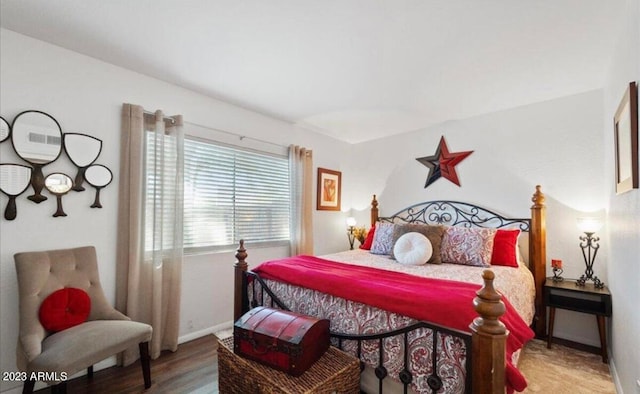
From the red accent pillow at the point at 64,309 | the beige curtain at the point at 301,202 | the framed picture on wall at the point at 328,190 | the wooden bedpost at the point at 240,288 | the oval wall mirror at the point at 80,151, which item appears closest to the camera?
the red accent pillow at the point at 64,309

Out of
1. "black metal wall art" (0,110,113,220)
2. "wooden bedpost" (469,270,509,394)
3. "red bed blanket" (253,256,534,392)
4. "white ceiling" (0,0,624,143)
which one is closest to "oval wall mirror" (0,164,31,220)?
"black metal wall art" (0,110,113,220)

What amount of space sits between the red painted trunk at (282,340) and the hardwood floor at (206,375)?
62 centimetres

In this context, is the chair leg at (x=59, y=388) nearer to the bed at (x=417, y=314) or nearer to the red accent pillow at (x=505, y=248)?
the bed at (x=417, y=314)

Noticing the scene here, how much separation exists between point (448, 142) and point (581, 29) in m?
1.85

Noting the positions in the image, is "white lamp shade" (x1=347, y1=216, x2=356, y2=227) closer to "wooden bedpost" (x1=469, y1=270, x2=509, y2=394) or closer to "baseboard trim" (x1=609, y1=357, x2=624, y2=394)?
"baseboard trim" (x1=609, y1=357, x2=624, y2=394)

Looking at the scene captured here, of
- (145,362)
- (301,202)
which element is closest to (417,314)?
(145,362)

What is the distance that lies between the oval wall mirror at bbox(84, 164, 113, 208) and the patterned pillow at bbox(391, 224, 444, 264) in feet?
8.96

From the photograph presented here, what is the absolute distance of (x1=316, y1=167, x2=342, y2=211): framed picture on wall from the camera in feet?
13.6

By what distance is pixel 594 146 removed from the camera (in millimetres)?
2668

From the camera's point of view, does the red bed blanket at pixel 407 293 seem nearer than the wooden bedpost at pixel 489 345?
No

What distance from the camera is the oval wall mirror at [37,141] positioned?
1.90 metres

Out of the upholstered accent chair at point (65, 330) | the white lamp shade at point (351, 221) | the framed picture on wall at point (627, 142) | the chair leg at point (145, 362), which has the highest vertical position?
the framed picture on wall at point (627, 142)

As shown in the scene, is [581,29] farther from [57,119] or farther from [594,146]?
[57,119]

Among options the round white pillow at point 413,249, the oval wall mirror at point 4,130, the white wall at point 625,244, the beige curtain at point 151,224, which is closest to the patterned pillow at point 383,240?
the round white pillow at point 413,249
